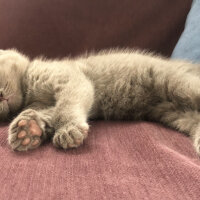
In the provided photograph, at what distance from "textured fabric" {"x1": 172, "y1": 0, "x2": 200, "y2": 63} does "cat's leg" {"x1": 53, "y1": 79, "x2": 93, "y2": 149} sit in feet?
2.06

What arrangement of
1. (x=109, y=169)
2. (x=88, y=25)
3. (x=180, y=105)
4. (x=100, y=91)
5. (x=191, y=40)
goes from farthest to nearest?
(x=88, y=25) → (x=191, y=40) → (x=100, y=91) → (x=180, y=105) → (x=109, y=169)

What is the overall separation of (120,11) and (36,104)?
0.91 m

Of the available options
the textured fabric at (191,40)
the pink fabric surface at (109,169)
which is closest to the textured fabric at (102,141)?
the pink fabric surface at (109,169)

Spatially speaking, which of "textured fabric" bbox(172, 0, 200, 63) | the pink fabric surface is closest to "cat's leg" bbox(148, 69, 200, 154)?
the pink fabric surface

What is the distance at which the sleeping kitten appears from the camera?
1262mm

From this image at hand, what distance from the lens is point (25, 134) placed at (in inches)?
41.8

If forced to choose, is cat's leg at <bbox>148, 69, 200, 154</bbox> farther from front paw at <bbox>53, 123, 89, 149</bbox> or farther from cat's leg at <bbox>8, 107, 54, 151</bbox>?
cat's leg at <bbox>8, 107, 54, 151</bbox>

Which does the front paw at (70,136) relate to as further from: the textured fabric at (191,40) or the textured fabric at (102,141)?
the textured fabric at (191,40)

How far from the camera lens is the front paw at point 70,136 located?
105 centimetres

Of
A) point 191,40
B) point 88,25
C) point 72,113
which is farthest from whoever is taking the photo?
point 88,25

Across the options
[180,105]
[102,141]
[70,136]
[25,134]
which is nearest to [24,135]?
[25,134]

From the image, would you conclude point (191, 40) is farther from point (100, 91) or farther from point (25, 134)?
point (25, 134)

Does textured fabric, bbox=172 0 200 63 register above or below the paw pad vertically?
above

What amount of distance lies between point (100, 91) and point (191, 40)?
604 mm
